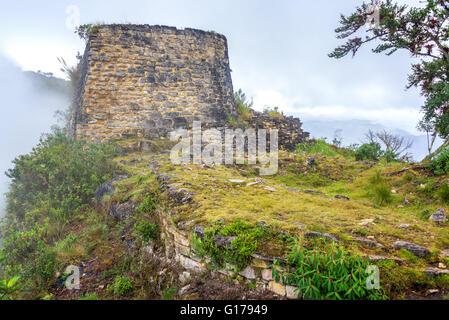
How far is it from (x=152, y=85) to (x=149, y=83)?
4.7 inches

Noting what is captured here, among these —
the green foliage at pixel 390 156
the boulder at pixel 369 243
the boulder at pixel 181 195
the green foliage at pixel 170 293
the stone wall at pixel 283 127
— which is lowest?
the green foliage at pixel 170 293

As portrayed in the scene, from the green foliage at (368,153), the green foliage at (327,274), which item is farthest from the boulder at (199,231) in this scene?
the green foliage at (368,153)

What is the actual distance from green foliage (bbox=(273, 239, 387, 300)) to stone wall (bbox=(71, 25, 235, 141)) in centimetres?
781

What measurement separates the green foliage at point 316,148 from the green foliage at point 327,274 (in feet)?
26.4

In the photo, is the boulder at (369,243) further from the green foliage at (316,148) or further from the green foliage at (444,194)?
the green foliage at (316,148)

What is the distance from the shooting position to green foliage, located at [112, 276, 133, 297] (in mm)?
3223

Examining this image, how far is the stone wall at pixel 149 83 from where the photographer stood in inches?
344

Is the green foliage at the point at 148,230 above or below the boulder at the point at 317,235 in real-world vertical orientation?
below

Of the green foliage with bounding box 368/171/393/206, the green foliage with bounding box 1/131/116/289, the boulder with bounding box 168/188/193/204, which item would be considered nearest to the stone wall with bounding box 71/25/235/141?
the green foliage with bounding box 1/131/116/289

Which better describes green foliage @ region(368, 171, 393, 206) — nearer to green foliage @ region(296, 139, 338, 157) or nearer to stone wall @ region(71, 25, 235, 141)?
green foliage @ region(296, 139, 338, 157)

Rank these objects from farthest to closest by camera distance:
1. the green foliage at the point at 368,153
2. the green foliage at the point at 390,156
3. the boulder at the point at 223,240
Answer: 1. the green foliage at the point at 368,153
2. the green foliage at the point at 390,156
3. the boulder at the point at 223,240

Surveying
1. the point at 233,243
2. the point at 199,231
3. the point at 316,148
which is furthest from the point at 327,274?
the point at 316,148

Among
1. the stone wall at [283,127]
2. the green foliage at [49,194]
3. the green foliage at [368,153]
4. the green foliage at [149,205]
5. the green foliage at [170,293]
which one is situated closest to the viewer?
the green foliage at [170,293]
